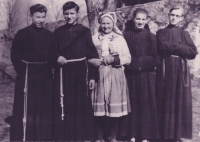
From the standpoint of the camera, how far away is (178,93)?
471cm

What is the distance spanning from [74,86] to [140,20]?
145cm

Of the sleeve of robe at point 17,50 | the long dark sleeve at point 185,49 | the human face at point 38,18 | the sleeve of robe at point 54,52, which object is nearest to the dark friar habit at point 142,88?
the long dark sleeve at point 185,49

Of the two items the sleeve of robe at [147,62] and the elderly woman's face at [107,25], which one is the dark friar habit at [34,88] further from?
the sleeve of robe at [147,62]

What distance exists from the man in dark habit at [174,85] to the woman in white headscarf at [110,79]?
59 centimetres

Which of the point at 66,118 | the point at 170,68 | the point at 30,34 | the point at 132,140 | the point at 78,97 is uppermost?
the point at 30,34

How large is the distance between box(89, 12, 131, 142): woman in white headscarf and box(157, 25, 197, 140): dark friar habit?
587 millimetres

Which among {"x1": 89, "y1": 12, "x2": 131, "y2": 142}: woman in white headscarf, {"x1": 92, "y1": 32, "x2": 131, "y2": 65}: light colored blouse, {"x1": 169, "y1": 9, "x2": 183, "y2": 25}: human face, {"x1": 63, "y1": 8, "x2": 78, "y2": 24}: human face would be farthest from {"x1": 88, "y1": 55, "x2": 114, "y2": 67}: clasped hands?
{"x1": 169, "y1": 9, "x2": 183, "y2": 25}: human face

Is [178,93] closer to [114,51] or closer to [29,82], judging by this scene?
[114,51]

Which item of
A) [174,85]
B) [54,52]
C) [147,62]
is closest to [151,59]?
[147,62]

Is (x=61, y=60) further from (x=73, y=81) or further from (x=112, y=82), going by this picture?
(x=112, y=82)

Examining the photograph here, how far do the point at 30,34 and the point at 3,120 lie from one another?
2.11 metres

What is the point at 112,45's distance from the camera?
15.0ft

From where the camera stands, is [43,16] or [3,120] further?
[3,120]

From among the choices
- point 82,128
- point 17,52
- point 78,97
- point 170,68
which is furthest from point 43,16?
point 170,68
